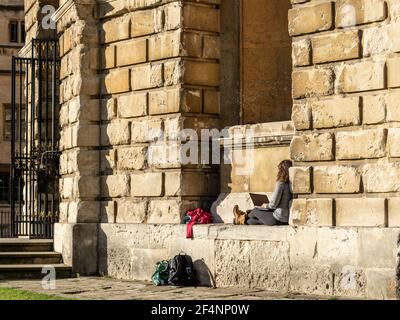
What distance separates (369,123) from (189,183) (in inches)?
145

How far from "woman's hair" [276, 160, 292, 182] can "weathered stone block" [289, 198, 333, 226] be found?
1.51ft

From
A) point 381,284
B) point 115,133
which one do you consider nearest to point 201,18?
point 115,133

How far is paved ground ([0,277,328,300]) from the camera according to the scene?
12.2 m

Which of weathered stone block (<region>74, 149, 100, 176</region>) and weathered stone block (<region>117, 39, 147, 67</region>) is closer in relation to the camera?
weathered stone block (<region>117, 39, 147, 67</region>)

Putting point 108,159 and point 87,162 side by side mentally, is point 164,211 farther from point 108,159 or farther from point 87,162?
point 87,162

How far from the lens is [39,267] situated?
51.9 feet

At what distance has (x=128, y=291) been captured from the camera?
43.4 ft

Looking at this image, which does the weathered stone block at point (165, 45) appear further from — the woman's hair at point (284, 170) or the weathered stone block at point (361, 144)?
the weathered stone block at point (361, 144)

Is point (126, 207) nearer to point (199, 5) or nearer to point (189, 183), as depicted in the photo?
point (189, 183)

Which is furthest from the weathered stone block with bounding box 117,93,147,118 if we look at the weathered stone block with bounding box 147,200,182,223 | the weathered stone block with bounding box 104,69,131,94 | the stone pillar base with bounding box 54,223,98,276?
the stone pillar base with bounding box 54,223,98,276

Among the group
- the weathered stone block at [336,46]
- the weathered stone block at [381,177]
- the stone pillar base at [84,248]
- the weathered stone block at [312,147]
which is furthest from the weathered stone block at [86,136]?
the weathered stone block at [381,177]

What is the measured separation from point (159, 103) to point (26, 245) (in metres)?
4.31

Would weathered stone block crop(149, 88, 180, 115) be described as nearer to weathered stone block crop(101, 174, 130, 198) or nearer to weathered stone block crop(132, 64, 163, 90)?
weathered stone block crop(132, 64, 163, 90)

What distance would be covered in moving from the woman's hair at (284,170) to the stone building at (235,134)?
0.37 metres
